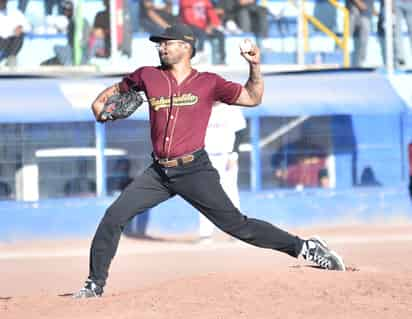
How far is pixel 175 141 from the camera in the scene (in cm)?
809

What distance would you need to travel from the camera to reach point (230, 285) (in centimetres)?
823

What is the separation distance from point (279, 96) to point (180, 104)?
8.30 meters

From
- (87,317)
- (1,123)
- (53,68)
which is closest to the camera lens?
(87,317)

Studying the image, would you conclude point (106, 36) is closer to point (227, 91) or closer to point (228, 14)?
point (228, 14)

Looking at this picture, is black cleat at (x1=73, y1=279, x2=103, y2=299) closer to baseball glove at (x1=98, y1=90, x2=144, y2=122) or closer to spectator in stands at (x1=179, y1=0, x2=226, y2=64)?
baseball glove at (x1=98, y1=90, x2=144, y2=122)

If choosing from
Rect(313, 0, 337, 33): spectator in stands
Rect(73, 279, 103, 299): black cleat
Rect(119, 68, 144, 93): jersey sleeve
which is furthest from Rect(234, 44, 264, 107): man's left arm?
Rect(313, 0, 337, 33): spectator in stands

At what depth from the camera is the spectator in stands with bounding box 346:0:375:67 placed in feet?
58.0

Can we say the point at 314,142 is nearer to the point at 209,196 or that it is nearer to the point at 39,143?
the point at 39,143

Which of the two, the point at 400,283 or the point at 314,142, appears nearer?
the point at 400,283

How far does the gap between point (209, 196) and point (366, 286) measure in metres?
1.31

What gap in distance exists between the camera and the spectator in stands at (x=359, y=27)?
1767 centimetres

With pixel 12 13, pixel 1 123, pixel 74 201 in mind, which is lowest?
pixel 74 201

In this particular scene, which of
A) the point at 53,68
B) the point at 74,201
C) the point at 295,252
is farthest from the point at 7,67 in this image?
the point at 295,252

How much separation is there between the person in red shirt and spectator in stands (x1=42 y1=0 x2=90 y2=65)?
27.8 ft
